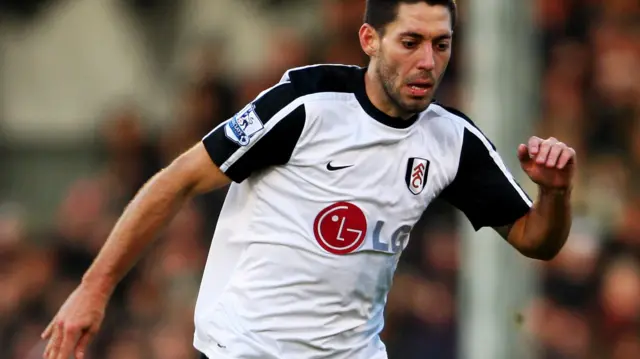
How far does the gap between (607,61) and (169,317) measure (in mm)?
3331

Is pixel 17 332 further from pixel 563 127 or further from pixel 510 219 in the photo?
pixel 510 219

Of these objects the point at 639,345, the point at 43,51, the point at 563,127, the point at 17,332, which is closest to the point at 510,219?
the point at 639,345

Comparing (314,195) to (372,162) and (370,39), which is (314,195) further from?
(370,39)

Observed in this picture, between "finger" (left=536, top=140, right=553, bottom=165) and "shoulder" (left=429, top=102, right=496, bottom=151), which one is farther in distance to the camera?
"shoulder" (left=429, top=102, right=496, bottom=151)

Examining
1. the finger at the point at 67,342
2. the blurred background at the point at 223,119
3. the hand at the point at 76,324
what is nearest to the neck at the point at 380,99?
the hand at the point at 76,324

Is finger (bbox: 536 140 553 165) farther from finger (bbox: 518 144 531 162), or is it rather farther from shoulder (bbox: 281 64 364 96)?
shoulder (bbox: 281 64 364 96)

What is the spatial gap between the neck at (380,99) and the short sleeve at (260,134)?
26cm

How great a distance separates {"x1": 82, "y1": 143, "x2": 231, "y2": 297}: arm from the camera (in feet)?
14.6

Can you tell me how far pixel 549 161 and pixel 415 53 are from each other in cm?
53

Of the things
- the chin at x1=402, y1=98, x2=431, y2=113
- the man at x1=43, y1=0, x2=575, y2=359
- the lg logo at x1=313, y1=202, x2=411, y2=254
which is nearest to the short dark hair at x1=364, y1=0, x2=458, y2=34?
the man at x1=43, y1=0, x2=575, y2=359

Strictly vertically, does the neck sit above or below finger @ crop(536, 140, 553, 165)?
above

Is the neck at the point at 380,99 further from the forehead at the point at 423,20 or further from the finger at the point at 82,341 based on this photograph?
the finger at the point at 82,341

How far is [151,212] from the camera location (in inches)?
176

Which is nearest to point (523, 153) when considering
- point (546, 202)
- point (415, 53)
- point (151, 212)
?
point (546, 202)
